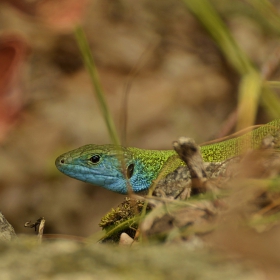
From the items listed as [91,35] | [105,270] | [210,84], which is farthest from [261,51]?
[105,270]

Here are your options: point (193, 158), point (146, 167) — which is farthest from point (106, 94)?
point (193, 158)

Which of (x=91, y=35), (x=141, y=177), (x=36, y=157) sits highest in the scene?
(x=91, y=35)

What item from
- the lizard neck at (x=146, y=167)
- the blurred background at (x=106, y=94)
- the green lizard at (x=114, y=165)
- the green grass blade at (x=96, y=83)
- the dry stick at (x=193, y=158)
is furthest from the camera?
the blurred background at (x=106, y=94)

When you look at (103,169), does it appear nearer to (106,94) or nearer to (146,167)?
(146,167)

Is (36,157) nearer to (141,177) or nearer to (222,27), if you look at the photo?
(141,177)

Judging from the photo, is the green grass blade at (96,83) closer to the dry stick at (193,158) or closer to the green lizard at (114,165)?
the dry stick at (193,158)

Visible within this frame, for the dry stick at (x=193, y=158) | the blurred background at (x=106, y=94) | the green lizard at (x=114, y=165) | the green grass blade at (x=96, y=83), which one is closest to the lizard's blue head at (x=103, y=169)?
the green lizard at (x=114, y=165)

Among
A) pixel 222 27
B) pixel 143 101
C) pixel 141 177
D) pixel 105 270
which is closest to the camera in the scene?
pixel 105 270
